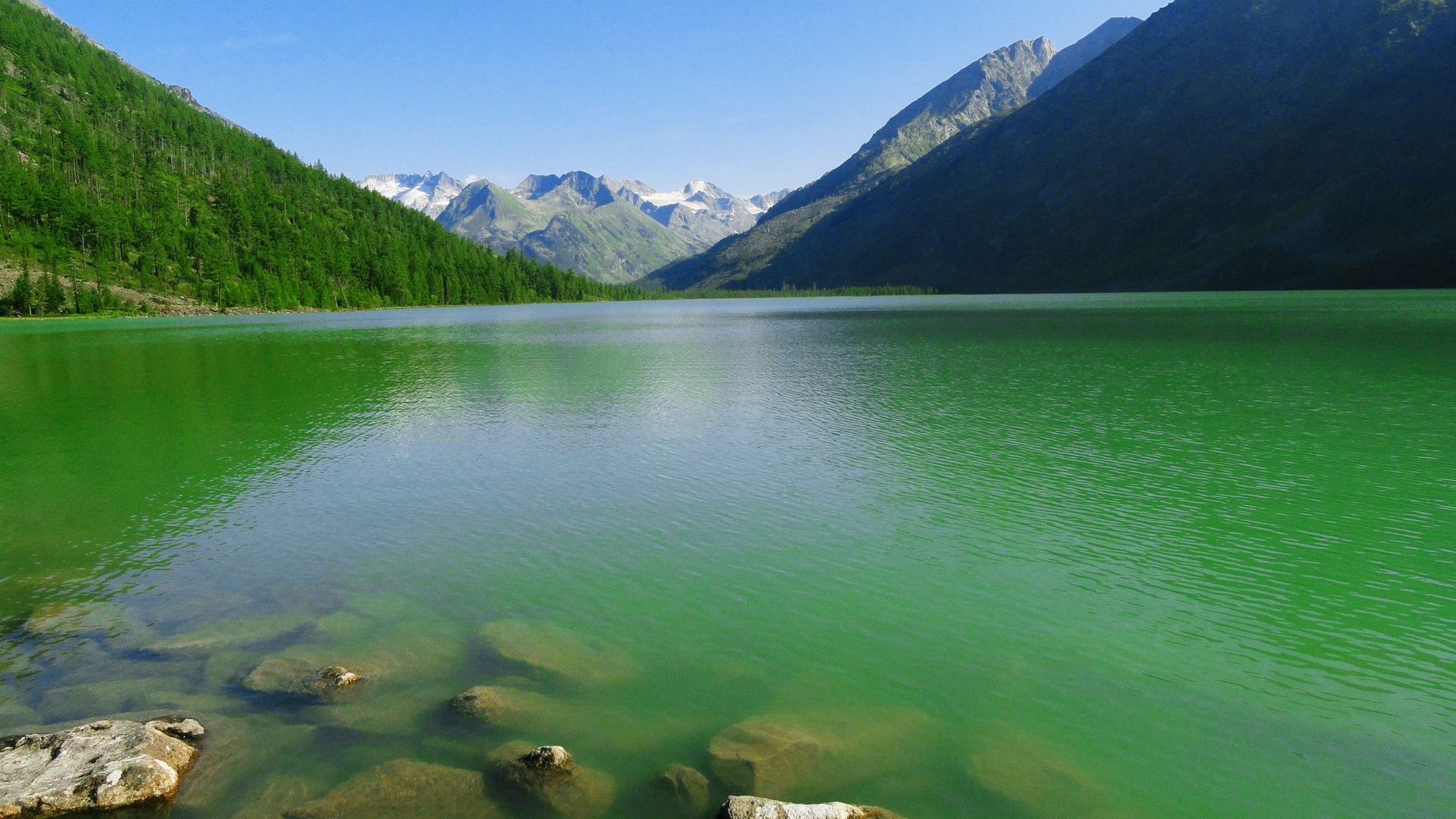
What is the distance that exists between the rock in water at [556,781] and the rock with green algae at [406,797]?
15.2 inches

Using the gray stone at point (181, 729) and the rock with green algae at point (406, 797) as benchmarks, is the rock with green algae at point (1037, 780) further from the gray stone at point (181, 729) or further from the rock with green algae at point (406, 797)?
the gray stone at point (181, 729)

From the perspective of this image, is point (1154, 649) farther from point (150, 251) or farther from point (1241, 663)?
point (150, 251)

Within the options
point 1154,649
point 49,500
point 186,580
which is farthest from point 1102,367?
point 49,500

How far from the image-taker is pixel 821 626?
14469mm

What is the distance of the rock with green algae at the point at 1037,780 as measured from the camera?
366 inches

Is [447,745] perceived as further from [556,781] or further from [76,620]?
[76,620]

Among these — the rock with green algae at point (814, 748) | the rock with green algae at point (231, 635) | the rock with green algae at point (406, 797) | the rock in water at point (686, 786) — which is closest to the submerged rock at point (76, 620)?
the rock with green algae at point (231, 635)

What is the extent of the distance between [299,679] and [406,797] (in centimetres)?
432

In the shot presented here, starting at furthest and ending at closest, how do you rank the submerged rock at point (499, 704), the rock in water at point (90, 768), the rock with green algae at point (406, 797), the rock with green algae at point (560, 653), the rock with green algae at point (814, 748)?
the rock with green algae at point (560, 653), the submerged rock at point (499, 704), the rock with green algae at point (814, 748), the rock with green algae at point (406, 797), the rock in water at point (90, 768)

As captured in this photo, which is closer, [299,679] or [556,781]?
[556,781]

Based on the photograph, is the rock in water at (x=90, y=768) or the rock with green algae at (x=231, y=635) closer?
the rock in water at (x=90, y=768)

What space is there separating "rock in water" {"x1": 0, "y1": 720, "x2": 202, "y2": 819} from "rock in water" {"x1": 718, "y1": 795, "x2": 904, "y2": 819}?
728 cm

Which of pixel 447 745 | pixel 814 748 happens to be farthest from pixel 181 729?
pixel 814 748

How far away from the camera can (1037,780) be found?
9859mm
